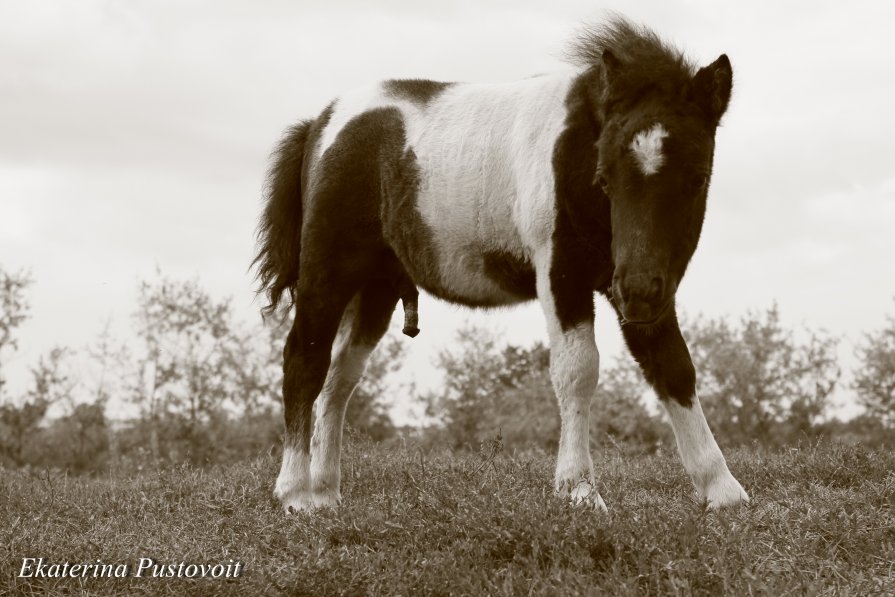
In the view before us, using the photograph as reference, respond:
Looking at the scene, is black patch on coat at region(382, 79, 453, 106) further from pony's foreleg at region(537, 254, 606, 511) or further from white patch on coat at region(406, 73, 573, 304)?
pony's foreleg at region(537, 254, 606, 511)

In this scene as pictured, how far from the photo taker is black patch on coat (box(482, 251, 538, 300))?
6.09 meters

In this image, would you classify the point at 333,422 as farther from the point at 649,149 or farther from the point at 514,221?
the point at 649,149

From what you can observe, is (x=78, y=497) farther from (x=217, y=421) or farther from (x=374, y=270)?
(x=217, y=421)

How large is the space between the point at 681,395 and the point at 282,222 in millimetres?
3557

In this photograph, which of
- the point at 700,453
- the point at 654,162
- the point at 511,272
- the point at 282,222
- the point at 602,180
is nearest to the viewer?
the point at 654,162

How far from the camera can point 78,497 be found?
7672 millimetres

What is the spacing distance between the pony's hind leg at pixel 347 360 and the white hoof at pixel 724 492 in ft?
8.92

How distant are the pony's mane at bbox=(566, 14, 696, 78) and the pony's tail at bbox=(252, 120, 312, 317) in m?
2.60

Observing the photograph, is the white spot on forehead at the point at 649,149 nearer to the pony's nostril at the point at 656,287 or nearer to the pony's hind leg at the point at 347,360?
the pony's nostril at the point at 656,287

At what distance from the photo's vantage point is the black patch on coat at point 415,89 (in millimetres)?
7145

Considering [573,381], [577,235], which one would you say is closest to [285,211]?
[577,235]

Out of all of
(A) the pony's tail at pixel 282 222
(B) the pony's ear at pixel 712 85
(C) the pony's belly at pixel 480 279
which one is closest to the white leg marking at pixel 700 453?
(C) the pony's belly at pixel 480 279

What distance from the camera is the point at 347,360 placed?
24.4ft

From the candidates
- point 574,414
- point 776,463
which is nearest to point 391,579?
point 574,414
